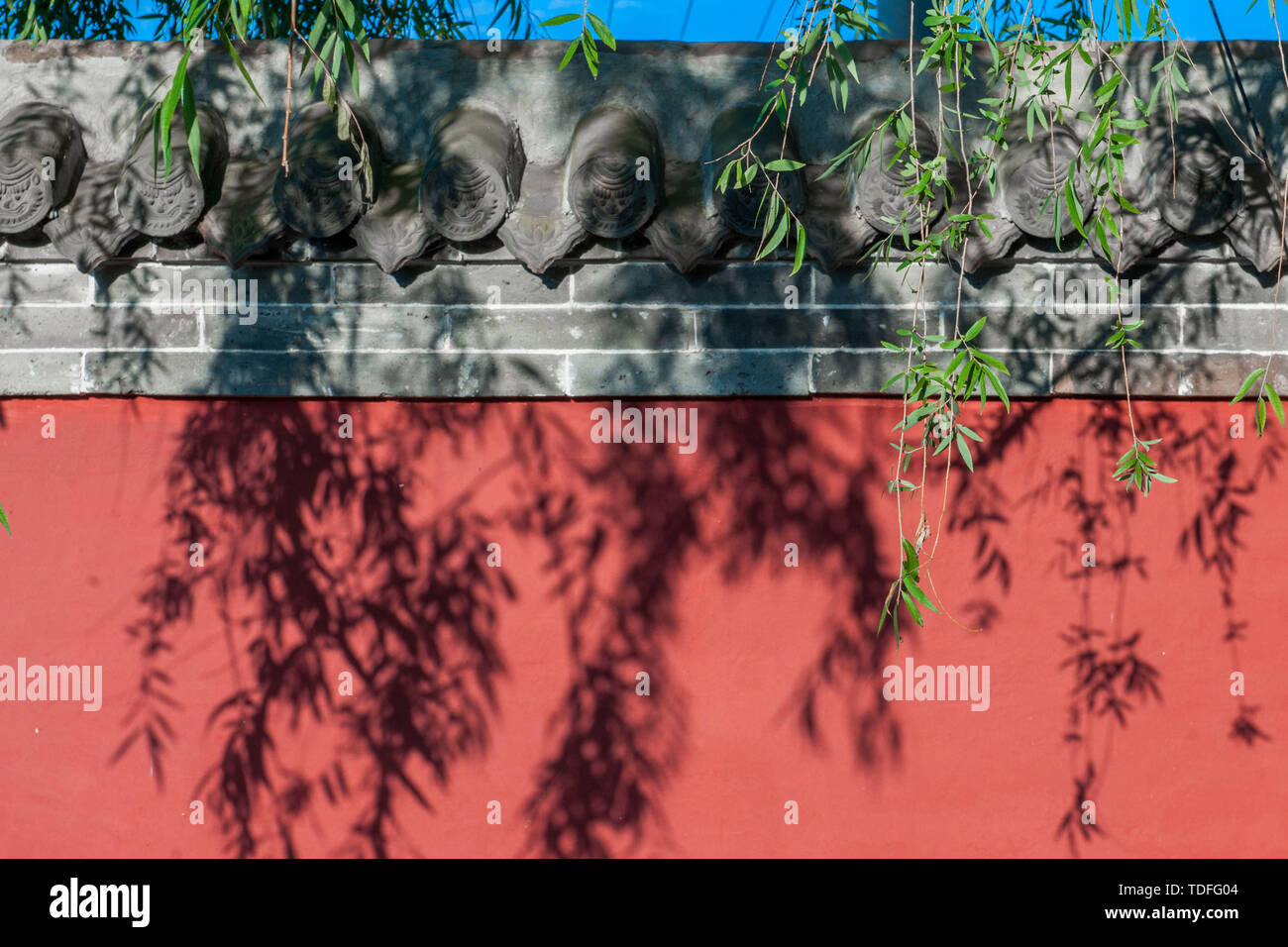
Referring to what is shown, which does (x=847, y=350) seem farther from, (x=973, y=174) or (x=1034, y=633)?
(x=1034, y=633)

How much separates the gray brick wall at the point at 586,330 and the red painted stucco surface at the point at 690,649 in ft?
0.31

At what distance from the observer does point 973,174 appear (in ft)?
8.49

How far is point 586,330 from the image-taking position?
2803 mm

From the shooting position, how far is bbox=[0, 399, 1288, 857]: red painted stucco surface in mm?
2857

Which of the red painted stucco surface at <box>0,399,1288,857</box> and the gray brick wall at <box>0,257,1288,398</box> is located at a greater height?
the gray brick wall at <box>0,257,1288,398</box>

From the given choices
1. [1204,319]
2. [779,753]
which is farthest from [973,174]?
[779,753]

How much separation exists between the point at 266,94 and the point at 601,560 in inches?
57.3

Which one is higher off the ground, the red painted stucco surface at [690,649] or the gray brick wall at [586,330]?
the gray brick wall at [586,330]

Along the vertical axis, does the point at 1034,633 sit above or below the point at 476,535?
below

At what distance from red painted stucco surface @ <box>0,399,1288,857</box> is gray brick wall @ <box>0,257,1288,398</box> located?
9 centimetres

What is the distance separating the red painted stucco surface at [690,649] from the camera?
2857mm

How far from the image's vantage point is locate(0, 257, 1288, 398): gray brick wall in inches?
110

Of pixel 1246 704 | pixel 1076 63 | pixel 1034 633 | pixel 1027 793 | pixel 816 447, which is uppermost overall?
pixel 1076 63

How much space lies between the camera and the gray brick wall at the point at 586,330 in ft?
9.14
